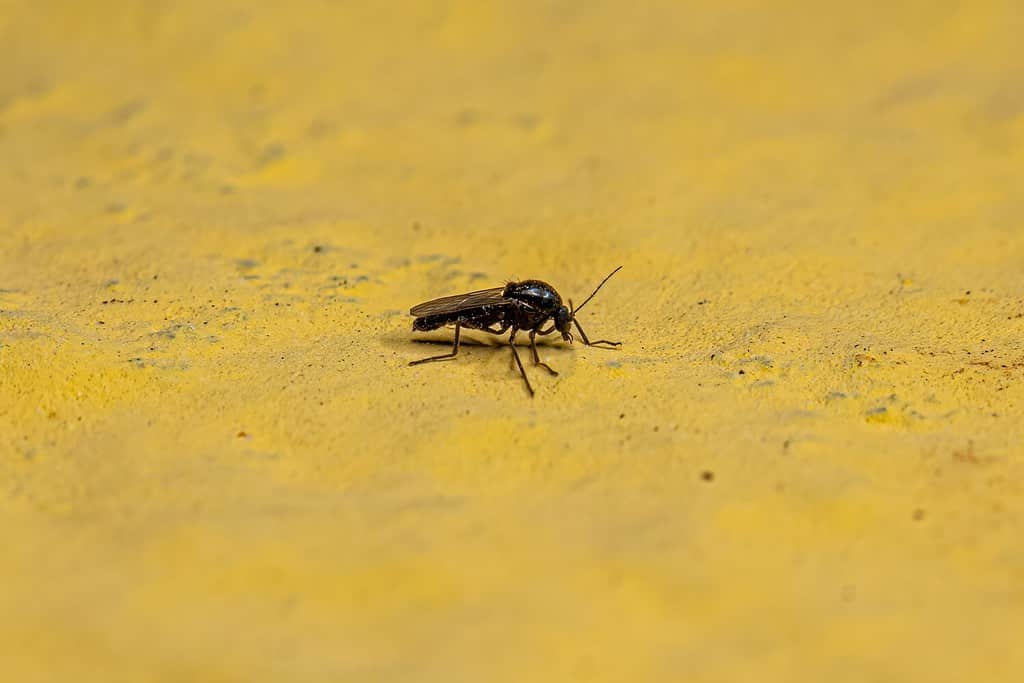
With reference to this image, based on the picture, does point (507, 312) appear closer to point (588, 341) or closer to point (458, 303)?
point (458, 303)

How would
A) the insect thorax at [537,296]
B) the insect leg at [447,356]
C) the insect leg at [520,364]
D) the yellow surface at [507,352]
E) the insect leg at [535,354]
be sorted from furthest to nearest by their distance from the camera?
the insect thorax at [537,296] → the insect leg at [447,356] → the insect leg at [535,354] → the insect leg at [520,364] → the yellow surface at [507,352]

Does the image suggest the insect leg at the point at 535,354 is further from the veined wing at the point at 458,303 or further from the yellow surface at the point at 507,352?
the veined wing at the point at 458,303

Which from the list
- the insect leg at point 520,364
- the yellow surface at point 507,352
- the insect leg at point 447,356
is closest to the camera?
the yellow surface at point 507,352

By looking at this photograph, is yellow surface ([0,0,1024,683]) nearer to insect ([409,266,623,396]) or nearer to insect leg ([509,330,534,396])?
insect leg ([509,330,534,396])

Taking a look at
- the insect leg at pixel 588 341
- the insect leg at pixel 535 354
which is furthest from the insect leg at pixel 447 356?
the insect leg at pixel 588 341

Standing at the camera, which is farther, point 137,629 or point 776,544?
point 776,544

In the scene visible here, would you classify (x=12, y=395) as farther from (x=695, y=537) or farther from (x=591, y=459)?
(x=695, y=537)

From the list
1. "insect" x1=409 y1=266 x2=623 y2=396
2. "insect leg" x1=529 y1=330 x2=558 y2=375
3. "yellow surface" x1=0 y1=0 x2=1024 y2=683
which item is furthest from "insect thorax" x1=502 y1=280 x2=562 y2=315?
"yellow surface" x1=0 y1=0 x2=1024 y2=683

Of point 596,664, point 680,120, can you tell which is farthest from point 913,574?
point 680,120
